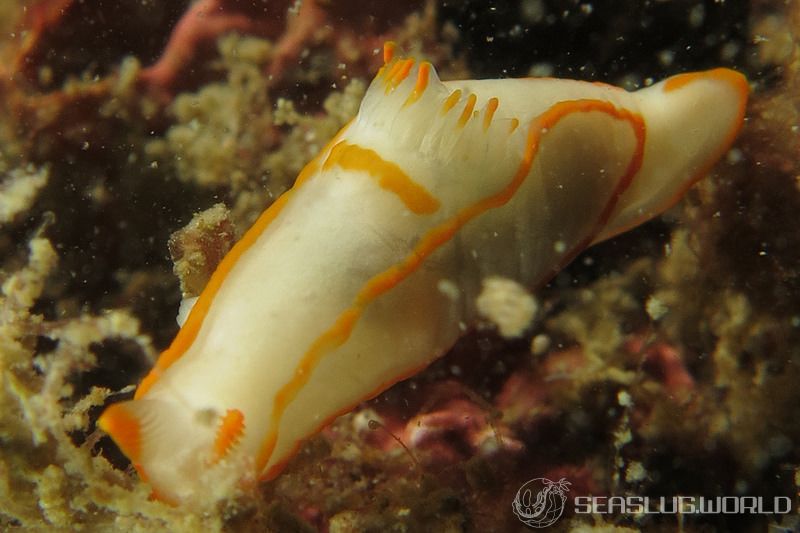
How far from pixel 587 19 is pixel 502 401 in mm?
2437

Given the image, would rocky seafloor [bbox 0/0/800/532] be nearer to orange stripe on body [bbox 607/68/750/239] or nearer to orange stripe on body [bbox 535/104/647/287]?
orange stripe on body [bbox 607/68/750/239]

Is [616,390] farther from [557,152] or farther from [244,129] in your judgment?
[244,129]

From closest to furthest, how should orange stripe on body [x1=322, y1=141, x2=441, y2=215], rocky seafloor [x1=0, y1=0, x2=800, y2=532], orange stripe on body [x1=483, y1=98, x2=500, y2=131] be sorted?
1. orange stripe on body [x1=322, y1=141, x2=441, y2=215]
2. orange stripe on body [x1=483, y1=98, x2=500, y2=131]
3. rocky seafloor [x1=0, y1=0, x2=800, y2=532]

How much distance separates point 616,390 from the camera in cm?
342

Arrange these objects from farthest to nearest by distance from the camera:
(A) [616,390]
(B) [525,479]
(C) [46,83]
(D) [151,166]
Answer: (D) [151,166], (C) [46,83], (A) [616,390], (B) [525,479]

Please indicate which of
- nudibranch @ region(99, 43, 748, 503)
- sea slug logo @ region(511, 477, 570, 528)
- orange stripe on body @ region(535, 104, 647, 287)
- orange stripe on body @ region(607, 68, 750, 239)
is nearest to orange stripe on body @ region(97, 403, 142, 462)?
nudibranch @ region(99, 43, 748, 503)

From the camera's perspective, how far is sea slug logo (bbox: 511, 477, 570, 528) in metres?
3.03

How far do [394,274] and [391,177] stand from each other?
41 centimetres

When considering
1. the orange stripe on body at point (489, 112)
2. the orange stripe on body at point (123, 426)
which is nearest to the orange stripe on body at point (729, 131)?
the orange stripe on body at point (489, 112)

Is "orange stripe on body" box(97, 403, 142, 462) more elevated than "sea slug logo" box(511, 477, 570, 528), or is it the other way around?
"orange stripe on body" box(97, 403, 142, 462)

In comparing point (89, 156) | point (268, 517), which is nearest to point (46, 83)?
point (89, 156)

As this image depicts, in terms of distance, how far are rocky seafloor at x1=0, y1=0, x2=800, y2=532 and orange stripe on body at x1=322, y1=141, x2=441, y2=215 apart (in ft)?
2.36

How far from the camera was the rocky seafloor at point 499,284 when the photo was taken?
3166 millimetres

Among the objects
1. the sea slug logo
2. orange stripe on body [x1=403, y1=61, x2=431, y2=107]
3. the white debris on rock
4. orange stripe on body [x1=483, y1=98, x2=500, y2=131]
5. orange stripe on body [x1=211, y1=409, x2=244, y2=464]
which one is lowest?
the sea slug logo
